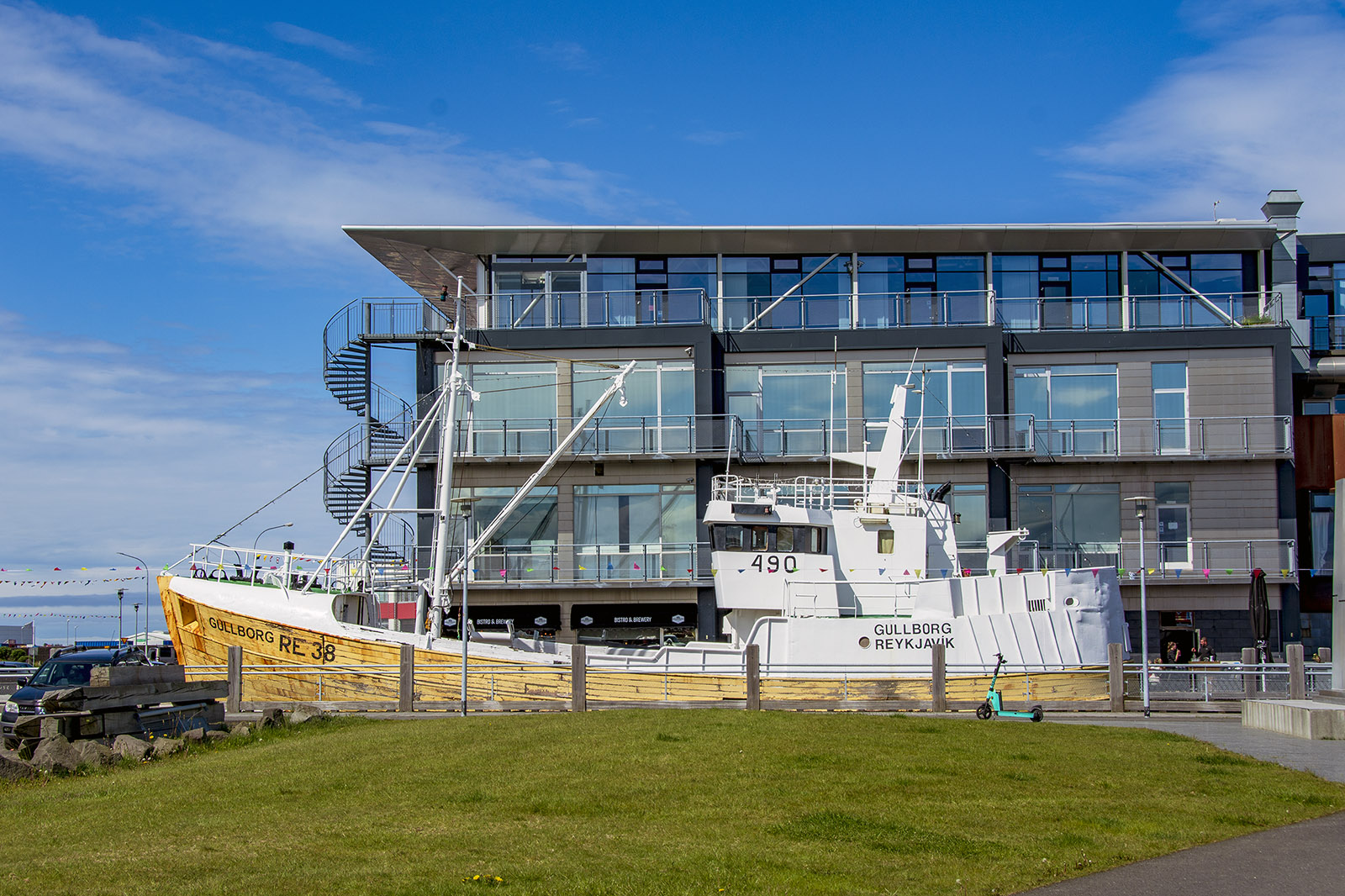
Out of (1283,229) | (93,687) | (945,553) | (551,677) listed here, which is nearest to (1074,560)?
(945,553)

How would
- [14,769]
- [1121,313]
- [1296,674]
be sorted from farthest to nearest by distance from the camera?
[1121,313] → [1296,674] → [14,769]

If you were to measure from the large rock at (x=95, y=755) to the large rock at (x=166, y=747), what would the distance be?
0.69 metres

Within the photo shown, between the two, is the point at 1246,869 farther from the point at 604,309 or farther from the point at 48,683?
the point at 604,309

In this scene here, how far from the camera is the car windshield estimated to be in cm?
2839

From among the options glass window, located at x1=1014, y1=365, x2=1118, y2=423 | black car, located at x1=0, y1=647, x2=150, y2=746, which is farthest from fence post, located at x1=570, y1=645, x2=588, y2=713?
glass window, located at x1=1014, y1=365, x2=1118, y2=423

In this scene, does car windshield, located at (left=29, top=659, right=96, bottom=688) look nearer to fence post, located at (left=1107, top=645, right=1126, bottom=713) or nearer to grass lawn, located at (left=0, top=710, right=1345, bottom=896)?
grass lawn, located at (left=0, top=710, right=1345, bottom=896)

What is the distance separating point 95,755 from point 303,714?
4.75 m

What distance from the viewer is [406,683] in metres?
26.2

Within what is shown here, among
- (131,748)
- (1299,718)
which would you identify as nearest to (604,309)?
(131,748)

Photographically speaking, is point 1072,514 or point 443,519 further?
point 1072,514

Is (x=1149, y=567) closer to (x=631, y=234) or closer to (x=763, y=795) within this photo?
(x=631, y=234)

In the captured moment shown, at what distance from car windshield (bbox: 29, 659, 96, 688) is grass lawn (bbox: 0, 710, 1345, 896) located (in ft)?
34.8

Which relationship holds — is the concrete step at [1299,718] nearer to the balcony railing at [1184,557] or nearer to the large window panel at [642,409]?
the balcony railing at [1184,557]

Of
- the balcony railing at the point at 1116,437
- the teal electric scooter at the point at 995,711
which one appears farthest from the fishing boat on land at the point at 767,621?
the balcony railing at the point at 1116,437
